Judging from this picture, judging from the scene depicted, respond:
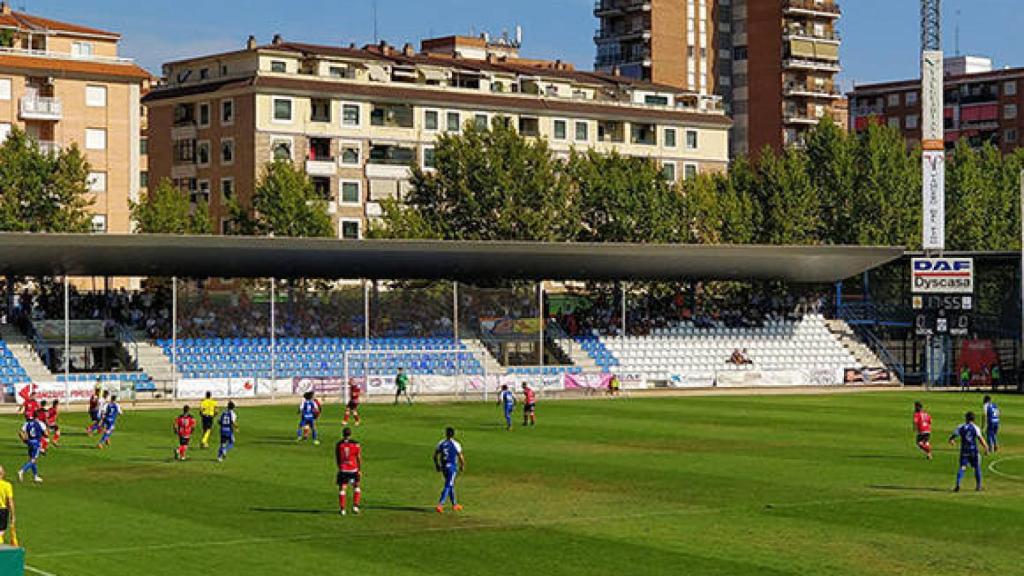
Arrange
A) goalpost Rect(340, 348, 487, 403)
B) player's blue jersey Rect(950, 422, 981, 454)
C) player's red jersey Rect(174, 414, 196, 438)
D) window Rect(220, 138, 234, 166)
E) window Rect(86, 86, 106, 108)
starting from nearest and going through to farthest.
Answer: player's blue jersey Rect(950, 422, 981, 454), player's red jersey Rect(174, 414, 196, 438), goalpost Rect(340, 348, 487, 403), window Rect(86, 86, 106, 108), window Rect(220, 138, 234, 166)

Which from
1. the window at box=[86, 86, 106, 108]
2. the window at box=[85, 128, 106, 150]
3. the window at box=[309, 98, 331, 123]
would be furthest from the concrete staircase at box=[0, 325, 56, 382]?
the window at box=[309, 98, 331, 123]

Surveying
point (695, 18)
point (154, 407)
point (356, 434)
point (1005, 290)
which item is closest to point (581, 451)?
point (356, 434)

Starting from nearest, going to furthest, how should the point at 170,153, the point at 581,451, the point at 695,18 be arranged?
1. the point at 581,451
2. the point at 170,153
3. the point at 695,18

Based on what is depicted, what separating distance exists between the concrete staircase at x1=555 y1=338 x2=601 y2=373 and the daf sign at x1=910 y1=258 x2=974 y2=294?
59.8ft

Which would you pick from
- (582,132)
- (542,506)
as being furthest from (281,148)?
(542,506)

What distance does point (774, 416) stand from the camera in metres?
73.9

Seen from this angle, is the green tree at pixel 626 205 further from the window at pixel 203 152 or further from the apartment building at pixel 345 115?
the window at pixel 203 152

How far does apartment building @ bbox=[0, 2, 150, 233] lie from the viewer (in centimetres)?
12000

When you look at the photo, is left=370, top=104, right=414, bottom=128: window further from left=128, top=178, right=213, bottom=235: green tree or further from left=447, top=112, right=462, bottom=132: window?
left=128, top=178, right=213, bottom=235: green tree

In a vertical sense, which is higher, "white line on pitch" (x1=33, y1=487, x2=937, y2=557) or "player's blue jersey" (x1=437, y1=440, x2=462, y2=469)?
"player's blue jersey" (x1=437, y1=440, x2=462, y2=469)

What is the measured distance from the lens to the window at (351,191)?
5310 inches

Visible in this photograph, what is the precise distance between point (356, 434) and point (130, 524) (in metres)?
25.4

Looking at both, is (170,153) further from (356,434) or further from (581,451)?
(581,451)

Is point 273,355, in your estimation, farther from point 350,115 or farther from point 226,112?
point 350,115
